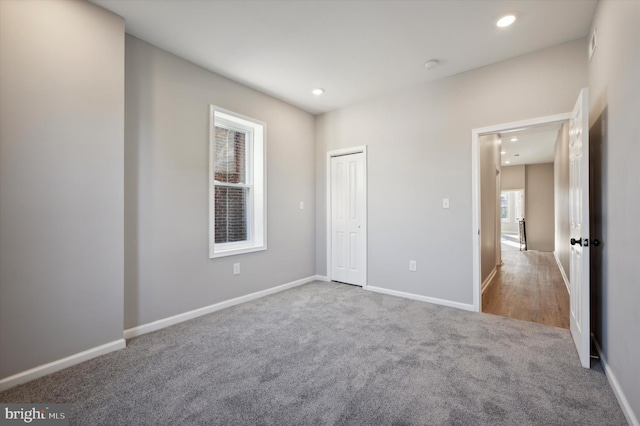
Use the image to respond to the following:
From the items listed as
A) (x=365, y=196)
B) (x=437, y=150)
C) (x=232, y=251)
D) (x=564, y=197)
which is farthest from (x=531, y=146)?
(x=232, y=251)

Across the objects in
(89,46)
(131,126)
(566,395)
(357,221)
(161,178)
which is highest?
(89,46)

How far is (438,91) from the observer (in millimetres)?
3484

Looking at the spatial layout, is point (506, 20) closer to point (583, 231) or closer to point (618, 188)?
point (618, 188)

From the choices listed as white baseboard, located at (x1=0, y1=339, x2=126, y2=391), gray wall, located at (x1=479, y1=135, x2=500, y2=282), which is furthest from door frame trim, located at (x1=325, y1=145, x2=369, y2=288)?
white baseboard, located at (x1=0, y1=339, x2=126, y2=391)

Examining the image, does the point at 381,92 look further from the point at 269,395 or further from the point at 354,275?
the point at 269,395

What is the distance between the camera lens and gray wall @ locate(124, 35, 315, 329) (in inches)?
104

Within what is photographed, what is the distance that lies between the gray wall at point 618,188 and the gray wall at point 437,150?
21.5 inches

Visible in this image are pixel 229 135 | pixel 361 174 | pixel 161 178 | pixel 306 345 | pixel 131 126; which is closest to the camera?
pixel 306 345

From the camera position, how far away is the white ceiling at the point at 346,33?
2254 mm

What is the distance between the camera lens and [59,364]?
2057 mm

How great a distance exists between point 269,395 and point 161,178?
2180 mm

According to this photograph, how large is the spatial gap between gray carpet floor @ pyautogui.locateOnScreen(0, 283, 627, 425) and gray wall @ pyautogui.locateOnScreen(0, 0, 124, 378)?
360 mm

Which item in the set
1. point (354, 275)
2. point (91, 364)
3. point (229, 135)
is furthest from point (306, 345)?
point (229, 135)

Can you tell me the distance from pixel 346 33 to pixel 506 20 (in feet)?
4.34
